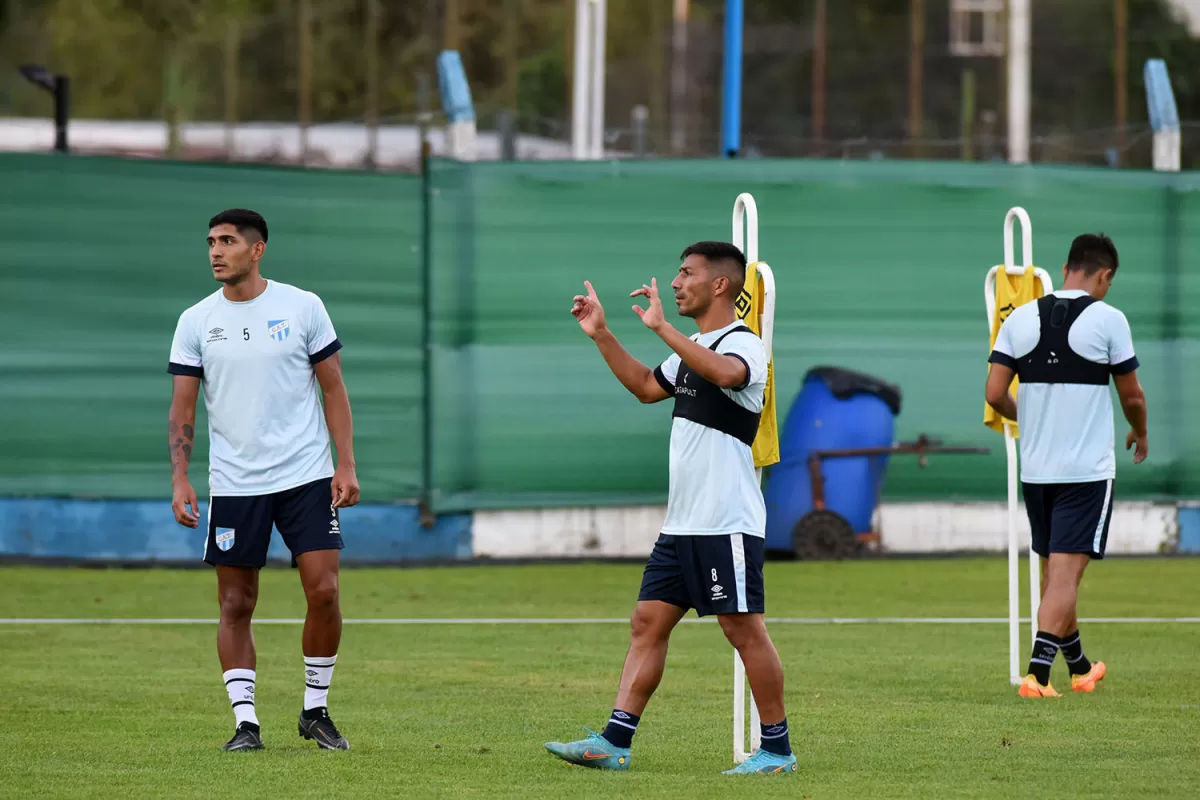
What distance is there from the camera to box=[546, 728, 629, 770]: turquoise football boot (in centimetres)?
680

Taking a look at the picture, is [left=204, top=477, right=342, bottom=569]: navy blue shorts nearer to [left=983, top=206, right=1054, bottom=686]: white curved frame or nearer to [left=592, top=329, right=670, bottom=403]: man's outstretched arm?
[left=592, top=329, right=670, bottom=403]: man's outstretched arm

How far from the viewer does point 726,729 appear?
25.7 feet

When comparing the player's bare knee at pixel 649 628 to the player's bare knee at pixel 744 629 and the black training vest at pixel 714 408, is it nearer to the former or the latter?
the player's bare knee at pixel 744 629

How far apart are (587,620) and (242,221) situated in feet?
15.7

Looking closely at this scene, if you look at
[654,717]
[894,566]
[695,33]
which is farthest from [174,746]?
[695,33]

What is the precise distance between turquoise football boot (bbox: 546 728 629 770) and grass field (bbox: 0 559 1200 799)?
0.07 meters

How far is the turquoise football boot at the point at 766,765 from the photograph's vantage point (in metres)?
6.71

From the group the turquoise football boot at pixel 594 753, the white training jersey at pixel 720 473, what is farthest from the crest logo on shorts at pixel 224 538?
the white training jersey at pixel 720 473

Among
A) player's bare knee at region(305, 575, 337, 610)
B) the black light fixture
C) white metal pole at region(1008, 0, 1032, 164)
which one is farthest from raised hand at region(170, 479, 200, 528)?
white metal pole at region(1008, 0, 1032, 164)

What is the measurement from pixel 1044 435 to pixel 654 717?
2.39m

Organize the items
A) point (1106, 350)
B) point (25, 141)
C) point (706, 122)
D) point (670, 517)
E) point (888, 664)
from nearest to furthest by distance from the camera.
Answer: point (670, 517) → point (1106, 350) → point (888, 664) → point (25, 141) → point (706, 122)

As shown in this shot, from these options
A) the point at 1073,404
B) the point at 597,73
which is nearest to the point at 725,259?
the point at 1073,404

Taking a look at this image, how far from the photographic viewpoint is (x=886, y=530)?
49.0ft

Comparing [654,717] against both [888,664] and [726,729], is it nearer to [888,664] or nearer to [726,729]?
[726,729]
